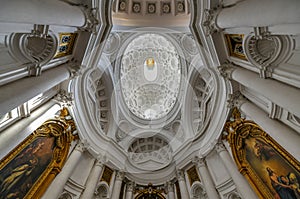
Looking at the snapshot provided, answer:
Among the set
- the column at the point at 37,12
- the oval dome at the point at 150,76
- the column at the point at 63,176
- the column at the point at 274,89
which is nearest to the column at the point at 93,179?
the column at the point at 63,176

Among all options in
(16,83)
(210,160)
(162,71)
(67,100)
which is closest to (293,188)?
(210,160)

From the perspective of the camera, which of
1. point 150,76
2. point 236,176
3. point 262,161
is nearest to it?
point 262,161

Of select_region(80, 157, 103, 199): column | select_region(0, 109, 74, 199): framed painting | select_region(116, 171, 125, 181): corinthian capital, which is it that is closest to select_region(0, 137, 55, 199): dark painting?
select_region(0, 109, 74, 199): framed painting

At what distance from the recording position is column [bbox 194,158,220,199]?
1058 cm

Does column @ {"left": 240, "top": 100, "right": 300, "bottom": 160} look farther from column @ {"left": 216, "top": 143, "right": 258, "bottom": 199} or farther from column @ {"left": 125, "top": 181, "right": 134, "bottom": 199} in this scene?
column @ {"left": 125, "top": 181, "right": 134, "bottom": 199}

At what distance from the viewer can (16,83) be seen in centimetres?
571

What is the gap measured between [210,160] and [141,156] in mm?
8159

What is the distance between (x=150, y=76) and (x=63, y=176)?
1551 cm

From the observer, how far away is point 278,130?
638 centimetres

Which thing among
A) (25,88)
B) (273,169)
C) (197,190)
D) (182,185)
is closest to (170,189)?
(182,185)

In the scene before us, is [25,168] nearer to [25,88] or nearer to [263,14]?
[25,88]

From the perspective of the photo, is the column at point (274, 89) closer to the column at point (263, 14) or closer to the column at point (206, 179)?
the column at point (263, 14)

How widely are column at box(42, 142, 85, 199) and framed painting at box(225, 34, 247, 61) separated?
939 centimetres

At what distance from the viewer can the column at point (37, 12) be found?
3.92 meters
